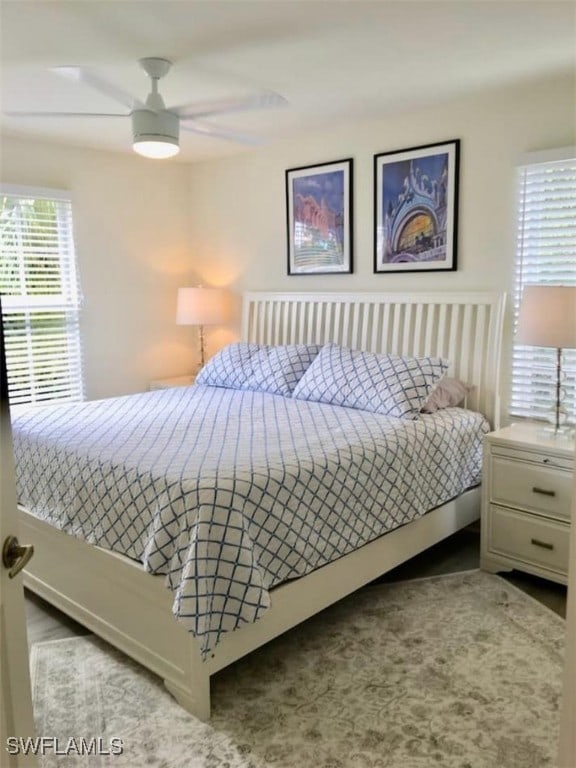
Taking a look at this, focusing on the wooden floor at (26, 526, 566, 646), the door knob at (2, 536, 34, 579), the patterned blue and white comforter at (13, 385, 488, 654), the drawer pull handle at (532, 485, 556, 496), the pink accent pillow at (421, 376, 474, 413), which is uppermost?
the door knob at (2, 536, 34, 579)

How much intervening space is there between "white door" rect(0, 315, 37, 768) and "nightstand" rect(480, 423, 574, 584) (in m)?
2.41

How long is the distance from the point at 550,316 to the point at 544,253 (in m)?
0.55

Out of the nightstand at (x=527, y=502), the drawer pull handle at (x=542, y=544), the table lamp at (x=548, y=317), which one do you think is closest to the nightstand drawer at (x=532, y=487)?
the nightstand at (x=527, y=502)

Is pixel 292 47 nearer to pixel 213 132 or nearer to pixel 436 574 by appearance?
pixel 213 132

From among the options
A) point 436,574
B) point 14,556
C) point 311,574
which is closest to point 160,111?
point 311,574

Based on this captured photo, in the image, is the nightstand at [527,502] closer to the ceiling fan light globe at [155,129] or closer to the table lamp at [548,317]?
the table lamp at [548,317]

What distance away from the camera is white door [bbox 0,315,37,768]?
3.40 ft

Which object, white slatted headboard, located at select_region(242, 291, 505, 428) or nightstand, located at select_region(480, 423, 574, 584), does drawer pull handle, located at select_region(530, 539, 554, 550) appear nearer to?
nightstand, located at select_region(480, 423, 574, 584)

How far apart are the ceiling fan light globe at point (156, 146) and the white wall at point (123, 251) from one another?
1.80m

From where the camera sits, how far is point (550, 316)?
113 inches

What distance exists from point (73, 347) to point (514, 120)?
330 centimetres

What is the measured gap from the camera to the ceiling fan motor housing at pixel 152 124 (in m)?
2.67

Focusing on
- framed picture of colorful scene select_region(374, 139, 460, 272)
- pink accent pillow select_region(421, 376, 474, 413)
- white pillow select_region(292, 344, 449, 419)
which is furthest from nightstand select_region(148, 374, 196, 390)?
pink accent pillow select_region(421, 376, 474, 413)

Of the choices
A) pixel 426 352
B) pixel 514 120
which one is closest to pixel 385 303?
pixel 426 352
